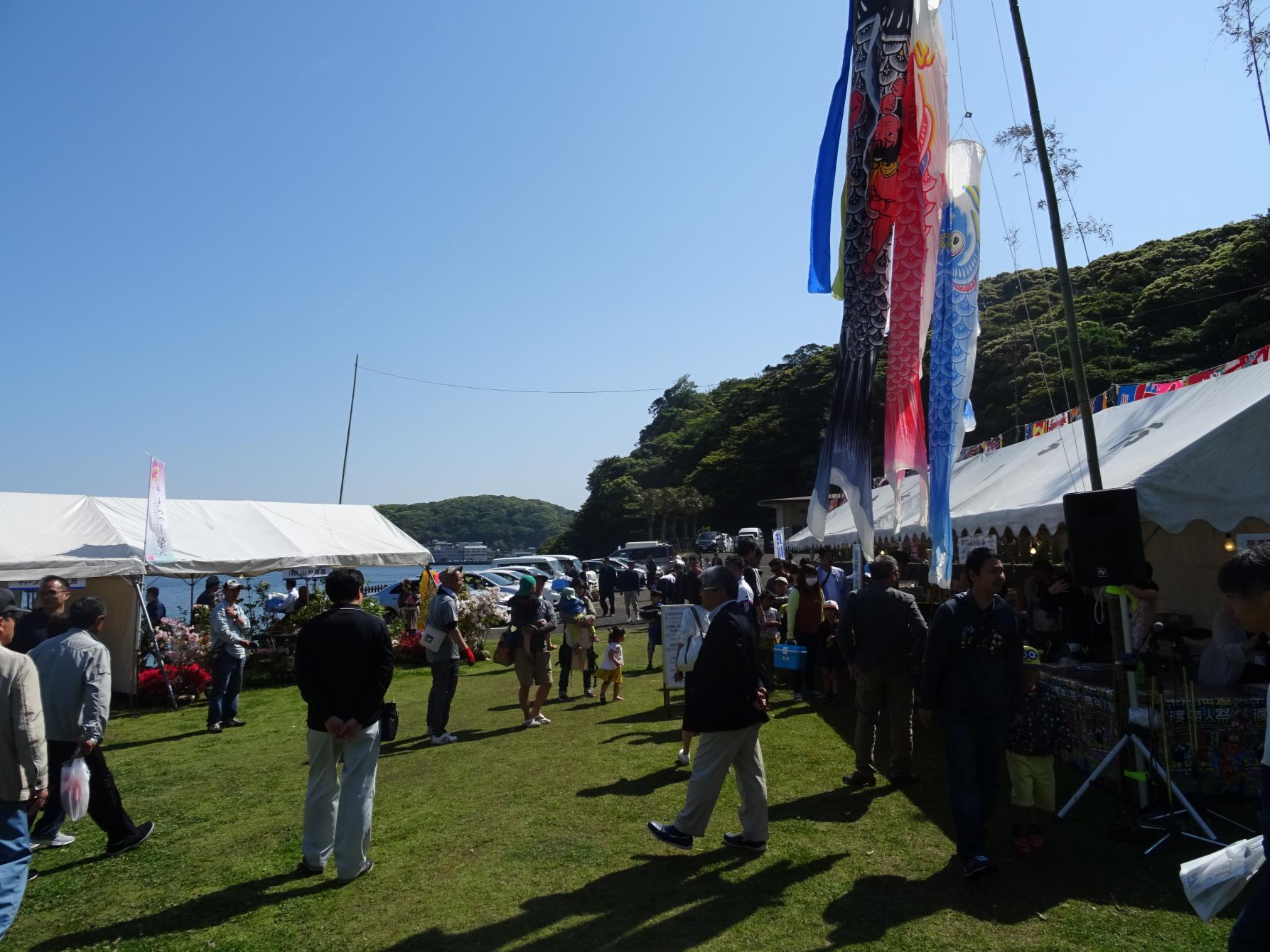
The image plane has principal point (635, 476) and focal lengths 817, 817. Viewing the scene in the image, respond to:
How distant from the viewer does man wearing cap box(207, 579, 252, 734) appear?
9.69 meters

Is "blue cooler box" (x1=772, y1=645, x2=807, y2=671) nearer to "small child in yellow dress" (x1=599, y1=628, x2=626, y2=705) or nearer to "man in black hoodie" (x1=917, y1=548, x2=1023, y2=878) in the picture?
"small child in yellow dress" (x1=599, y1=628, x2=626, y2=705)

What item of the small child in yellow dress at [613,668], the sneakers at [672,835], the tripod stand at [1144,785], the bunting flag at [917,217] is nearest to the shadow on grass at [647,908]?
the sneakers at [672,835]

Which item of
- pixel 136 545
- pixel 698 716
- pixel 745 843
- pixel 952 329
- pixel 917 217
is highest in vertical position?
pixel 917 217

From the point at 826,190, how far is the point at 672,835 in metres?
7.45

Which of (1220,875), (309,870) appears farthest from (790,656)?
(1220,875)

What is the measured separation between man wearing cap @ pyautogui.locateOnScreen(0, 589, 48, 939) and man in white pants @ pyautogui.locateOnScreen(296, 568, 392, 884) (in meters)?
1.23

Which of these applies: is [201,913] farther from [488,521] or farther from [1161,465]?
[488,521]

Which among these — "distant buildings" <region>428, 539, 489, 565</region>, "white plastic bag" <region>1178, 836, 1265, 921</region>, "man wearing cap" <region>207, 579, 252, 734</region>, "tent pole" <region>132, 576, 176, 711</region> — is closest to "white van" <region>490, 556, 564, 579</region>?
"tent pole" <region>132, 576, 176, 711</region>

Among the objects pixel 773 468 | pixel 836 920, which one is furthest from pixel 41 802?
pixel 773 468

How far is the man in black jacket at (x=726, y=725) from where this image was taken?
471 centimetres

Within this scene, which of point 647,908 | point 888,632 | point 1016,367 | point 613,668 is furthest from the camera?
point 1016,367

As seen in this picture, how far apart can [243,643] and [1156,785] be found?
9.46 meters

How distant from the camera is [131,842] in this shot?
5.54 meters

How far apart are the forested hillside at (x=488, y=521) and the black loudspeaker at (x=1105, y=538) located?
113 m
